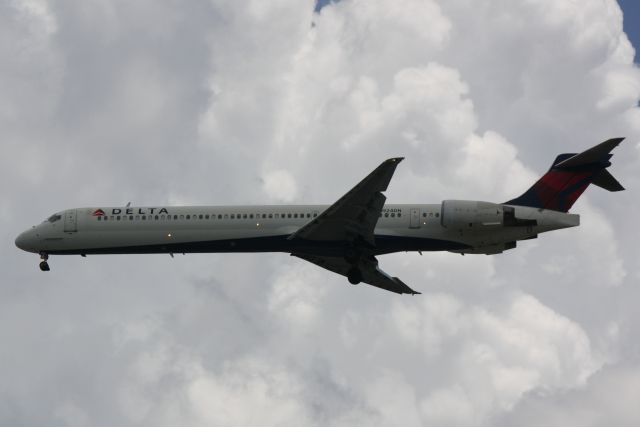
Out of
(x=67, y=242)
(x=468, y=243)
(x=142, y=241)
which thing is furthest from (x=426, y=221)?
(x=67, y=242)

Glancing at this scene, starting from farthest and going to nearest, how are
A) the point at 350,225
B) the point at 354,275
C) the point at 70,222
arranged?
the point at 70,222 → the point at 354,275 → the point at 350,225

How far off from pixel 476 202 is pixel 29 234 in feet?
61.8

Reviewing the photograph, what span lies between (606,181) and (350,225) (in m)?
9.88

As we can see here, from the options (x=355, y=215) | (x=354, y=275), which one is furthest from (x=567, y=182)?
(x=354, y=275)

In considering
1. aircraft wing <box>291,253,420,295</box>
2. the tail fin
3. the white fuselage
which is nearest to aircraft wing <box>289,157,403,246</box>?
the white fuselage

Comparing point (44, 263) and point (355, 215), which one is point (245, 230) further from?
point (44, 263)

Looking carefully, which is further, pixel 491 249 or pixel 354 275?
pixel 354 275

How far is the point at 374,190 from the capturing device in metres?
38.7

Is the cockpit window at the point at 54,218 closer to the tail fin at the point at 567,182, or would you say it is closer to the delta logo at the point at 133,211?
the delta logo at the point at 133,211

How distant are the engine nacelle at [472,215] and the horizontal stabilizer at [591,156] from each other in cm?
321

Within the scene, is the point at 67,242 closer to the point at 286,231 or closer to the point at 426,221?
the point at 286,231

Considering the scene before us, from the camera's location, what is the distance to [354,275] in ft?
144

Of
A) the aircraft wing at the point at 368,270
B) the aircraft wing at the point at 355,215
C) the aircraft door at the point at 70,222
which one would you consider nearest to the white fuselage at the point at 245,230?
the aircraft door at the point at 70,222

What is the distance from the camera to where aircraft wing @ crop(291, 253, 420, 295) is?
43.8m
